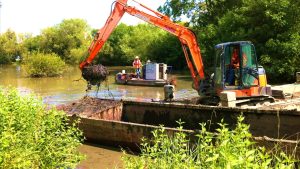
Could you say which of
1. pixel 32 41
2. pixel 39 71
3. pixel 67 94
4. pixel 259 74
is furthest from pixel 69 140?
pixel 32 41

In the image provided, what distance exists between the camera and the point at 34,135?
618 cm

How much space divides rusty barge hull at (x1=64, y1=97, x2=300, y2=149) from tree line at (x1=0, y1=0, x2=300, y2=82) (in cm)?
1620

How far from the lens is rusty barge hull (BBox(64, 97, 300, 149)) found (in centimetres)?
966

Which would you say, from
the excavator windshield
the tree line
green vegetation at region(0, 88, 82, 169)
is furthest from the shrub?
green vegetation at region(0, 88, 82, 169)

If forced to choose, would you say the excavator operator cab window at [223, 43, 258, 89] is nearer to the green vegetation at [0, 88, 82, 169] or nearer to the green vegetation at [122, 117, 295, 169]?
the green vegetation at [0, 88, 82, 169]

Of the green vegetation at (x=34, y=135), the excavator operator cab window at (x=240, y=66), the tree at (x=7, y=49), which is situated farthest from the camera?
the tree at (x=7, y=49)

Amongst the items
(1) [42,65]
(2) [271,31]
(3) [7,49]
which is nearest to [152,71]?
(2) [271,31]

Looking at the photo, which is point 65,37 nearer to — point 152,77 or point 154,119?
point 152,77

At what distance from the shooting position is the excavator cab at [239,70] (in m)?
12.3

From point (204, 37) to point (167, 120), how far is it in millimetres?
24357

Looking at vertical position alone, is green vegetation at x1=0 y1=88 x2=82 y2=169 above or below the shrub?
below

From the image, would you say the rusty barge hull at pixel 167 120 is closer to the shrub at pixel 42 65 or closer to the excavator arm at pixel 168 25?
the excavator arm at pixel 168 25

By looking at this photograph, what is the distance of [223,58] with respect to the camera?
12.4 metres

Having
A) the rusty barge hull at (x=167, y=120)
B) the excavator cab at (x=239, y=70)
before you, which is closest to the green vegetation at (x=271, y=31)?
the excavator cab at (x=239, y=70)
